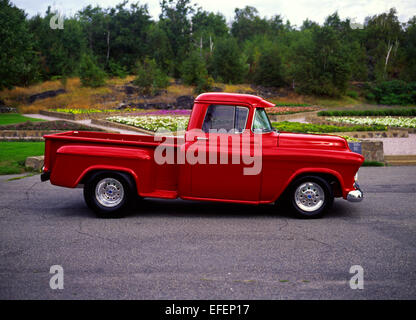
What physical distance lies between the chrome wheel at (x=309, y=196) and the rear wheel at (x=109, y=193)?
9.28 ft

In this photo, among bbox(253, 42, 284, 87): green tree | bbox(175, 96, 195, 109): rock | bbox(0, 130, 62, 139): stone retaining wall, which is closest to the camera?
bbox(0, 130, 62, 139): stone retaining wall

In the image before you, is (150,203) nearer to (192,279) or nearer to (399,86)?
(192,279)

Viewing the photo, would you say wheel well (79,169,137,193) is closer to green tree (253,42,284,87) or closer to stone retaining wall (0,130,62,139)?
stone retaining wall (0,130,62,139)

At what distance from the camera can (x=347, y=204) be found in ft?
25.6

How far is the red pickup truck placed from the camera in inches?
248

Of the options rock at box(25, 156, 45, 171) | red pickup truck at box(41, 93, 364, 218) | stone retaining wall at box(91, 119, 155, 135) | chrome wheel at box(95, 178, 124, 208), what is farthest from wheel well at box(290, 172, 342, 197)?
stone retaining wall at box(91, 119, 155, 135)

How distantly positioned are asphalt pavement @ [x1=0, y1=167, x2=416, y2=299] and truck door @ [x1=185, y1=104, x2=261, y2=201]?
55 cm

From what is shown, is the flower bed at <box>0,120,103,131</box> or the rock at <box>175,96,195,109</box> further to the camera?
the rock at <box>175,96,195,109</box>

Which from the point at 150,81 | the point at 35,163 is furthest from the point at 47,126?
the point at 150,81

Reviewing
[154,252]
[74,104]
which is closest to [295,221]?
[154,252]

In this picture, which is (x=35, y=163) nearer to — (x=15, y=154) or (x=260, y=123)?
(x=15, y=154)

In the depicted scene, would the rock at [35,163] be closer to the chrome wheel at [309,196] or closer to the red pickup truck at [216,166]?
the red pickup truck at [216,166]

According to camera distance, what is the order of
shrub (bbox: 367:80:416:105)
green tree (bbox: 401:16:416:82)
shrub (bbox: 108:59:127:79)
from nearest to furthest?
1. shrub (bbox: 367:80:416:105)
2. shrub (bbox: 108:59:127:79)
3. green tree (bbox: 401:16:416:82)

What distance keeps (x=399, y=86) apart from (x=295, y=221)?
52271 millimetres
